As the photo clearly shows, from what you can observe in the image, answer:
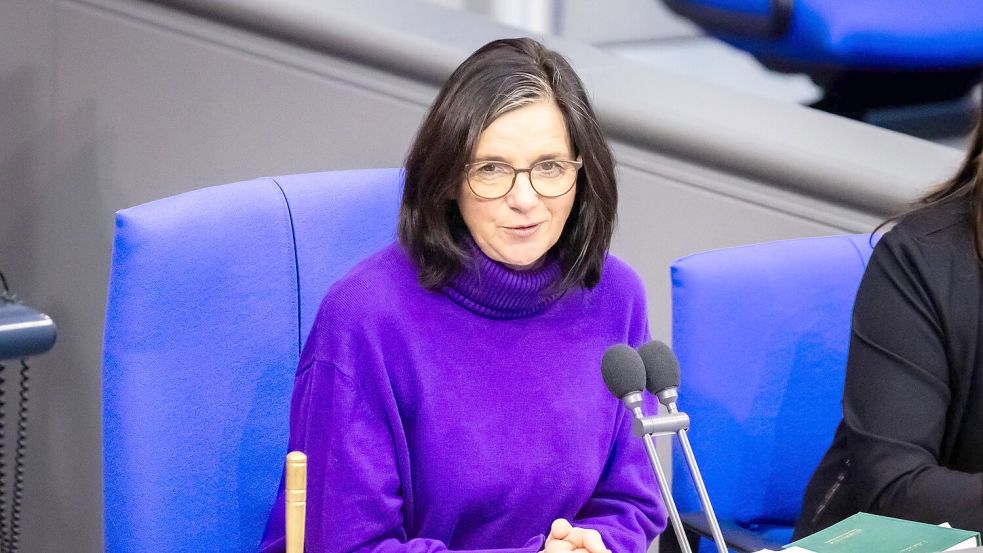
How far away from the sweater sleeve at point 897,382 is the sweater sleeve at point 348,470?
402mm

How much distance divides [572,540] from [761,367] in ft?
1.70

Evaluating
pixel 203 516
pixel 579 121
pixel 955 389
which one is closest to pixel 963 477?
pixel 955 389

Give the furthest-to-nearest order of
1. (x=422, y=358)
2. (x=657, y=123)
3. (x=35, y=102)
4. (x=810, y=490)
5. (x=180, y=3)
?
(x=35, y=102), (x=180, y=3), (x=657, y=123), (x=810, y=490), (x=422, y=358)

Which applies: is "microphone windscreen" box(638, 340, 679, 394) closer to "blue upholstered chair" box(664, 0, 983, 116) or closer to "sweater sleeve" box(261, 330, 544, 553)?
"sweater sleeve" box(261, 330, 544, 553)

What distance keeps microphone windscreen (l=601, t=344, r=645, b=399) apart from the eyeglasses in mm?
404

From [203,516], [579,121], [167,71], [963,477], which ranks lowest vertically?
[203,516]

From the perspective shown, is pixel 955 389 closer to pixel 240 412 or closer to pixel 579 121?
pixel 579 121

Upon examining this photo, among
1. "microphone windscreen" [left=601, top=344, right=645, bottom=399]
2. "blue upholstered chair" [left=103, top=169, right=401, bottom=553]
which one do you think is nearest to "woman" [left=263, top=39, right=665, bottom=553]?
"blue upholstered chair" [left=103, top=169, right=401, bottom=553]

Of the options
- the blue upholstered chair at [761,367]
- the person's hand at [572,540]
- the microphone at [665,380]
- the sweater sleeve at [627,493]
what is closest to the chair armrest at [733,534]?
the blue upholstered chair at [761,367]

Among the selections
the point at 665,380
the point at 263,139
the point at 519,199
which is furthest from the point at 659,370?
the point at 263,139

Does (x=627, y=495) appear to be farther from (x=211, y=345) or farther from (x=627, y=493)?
(x=211, y=345)

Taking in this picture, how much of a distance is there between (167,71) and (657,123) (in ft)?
2.61

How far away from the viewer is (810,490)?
1638 millimetres

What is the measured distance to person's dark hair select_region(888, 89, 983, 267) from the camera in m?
1.57
